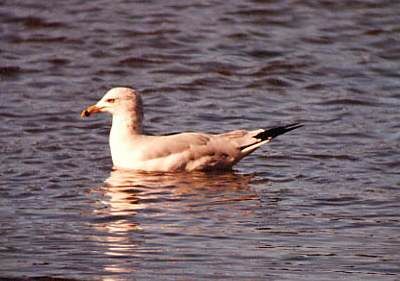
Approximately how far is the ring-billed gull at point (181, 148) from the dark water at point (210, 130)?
136 mm

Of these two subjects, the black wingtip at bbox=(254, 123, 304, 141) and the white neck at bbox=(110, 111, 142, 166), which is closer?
the white neck at bbox=(110, 111, 142, 166)

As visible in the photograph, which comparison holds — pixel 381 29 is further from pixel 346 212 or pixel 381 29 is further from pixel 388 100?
pixel 346 212

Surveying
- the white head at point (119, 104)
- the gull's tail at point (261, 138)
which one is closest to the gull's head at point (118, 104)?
the white head at point (119, 104)

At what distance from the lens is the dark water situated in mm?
7227

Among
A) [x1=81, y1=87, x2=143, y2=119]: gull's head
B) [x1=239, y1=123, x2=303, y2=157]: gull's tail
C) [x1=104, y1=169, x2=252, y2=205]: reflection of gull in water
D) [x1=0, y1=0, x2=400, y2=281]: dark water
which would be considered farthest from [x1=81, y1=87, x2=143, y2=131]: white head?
[x1=239, y1=123, x2=303, y2=157]: gull's tail

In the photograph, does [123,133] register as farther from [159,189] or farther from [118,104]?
[159,189]

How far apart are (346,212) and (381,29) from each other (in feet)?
23.4

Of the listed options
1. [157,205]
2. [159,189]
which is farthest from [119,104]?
[157,205]

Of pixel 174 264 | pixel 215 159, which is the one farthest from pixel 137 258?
pixel 215 159

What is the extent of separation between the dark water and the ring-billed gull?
0.14 meters

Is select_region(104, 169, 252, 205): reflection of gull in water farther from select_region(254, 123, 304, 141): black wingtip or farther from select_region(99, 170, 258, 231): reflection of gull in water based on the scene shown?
select_region(254, 123, 304, 141): black wingtip

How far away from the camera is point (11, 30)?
15.1 metres

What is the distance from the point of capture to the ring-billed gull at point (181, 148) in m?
10.1

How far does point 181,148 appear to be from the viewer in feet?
33.4
